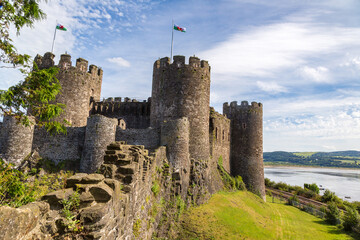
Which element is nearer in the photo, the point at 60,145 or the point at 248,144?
the point at 60,145

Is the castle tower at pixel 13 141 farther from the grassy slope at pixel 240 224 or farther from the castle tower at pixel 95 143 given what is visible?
the grassy slope at pixel 240 224

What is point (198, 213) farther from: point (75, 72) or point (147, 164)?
point (75, 72)

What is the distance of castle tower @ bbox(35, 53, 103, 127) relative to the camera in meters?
22.2

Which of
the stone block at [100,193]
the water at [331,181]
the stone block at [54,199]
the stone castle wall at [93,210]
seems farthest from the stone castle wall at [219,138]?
the water at [331,181]

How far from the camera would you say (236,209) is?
20.9 metres

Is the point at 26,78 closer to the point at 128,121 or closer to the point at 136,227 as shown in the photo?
the point at 136,227

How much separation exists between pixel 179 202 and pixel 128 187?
10.9 metres

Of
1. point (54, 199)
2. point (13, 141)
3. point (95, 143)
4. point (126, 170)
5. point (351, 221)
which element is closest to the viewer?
point (54, 199)

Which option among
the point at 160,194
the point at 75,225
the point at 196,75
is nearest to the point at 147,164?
the point at 160,194

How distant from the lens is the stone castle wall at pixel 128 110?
26.8 metres

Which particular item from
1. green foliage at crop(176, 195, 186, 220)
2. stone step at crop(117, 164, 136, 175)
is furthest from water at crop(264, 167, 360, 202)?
stone step at crop(117, 164, 136, 175)

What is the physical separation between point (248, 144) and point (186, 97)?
17.7 metres

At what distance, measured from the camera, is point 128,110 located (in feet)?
90.3

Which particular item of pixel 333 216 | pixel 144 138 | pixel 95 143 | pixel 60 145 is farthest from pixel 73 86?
pixel 333 216
